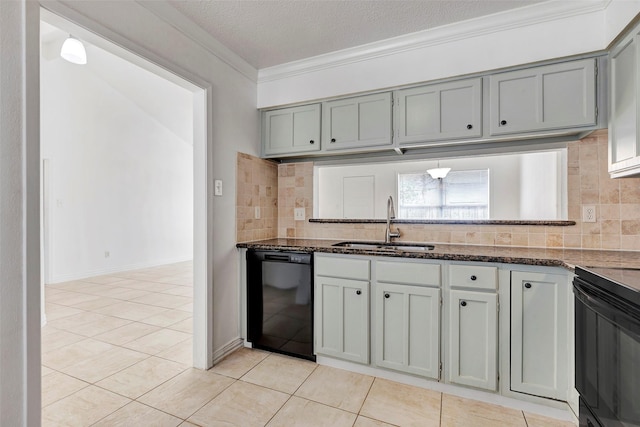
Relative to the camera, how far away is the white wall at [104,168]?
473 centimetres

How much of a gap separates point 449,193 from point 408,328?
253 cm

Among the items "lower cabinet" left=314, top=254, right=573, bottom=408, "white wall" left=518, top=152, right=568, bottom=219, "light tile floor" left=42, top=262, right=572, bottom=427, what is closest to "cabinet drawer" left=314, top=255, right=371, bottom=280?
"lower cabinet" left=314, top=254, right=573, bottom=408

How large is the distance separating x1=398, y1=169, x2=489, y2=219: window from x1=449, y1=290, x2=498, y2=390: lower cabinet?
214 cm

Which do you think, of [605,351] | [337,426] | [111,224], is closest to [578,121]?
[605,351]

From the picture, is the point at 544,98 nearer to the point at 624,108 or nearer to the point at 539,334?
the point at 624,108

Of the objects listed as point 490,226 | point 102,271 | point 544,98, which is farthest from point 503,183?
point 102,271

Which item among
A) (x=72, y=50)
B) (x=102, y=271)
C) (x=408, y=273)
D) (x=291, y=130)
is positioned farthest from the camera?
(x=102, y=271)

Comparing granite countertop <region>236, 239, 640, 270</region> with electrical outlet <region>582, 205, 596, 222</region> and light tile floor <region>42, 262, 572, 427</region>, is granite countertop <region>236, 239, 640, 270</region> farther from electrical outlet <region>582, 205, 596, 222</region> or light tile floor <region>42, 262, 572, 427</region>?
light tile floor <region>42, 262, 572, 427</region>

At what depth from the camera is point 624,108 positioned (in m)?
1.68

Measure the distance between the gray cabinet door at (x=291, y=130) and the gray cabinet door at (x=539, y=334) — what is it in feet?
5.96

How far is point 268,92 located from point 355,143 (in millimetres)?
991

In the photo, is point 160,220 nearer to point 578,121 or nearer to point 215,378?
point 215,378

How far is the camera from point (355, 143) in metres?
2.49

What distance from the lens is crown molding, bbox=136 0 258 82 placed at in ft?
6.09
